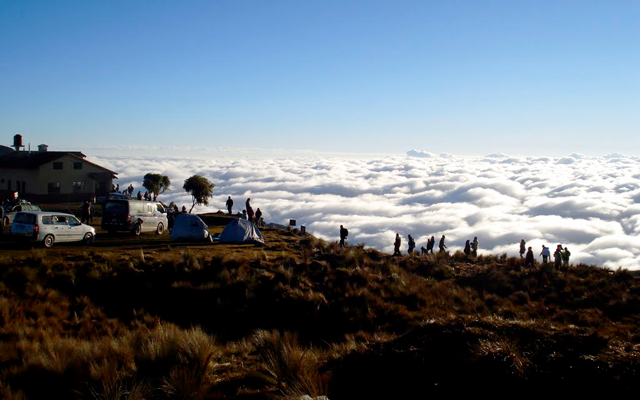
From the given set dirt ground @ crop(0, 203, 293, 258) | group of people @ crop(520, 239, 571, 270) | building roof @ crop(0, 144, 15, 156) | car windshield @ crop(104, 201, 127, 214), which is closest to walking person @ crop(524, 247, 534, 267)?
group of people @ crop(520, 239, 571, 270)

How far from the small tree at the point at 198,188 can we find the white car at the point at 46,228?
94.3ft

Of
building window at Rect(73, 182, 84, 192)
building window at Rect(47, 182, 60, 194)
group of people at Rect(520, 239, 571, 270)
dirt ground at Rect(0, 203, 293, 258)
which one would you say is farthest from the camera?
building window at Rect(73, 182, 84, 192)

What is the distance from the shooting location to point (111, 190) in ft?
171

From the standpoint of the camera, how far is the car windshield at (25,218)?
20.2 metres

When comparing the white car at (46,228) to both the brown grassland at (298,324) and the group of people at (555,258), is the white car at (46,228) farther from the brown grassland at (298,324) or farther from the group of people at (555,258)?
the group of people at (555,258)

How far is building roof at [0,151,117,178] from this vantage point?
152 feet

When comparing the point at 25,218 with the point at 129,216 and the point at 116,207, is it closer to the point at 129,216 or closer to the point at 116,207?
the point at 116,207

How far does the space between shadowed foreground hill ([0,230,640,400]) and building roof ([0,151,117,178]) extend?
28.9 metres

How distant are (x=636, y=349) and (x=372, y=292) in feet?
36.8

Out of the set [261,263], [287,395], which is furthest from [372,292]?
[287,395]

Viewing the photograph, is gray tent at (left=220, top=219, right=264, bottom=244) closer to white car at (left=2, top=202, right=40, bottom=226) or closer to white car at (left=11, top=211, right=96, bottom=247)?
white car at (left=11, top=211, right=96, bottom=247)

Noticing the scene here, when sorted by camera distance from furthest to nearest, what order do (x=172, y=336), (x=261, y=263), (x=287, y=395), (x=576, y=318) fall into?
(x=261, y=263), (x=576, y=318), (x=172, y=336), (x=287, y=395)

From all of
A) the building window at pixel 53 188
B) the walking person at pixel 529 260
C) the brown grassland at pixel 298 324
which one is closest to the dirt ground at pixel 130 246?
the brown grassland at pixel 298 324

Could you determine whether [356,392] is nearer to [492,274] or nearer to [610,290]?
[492,274]
